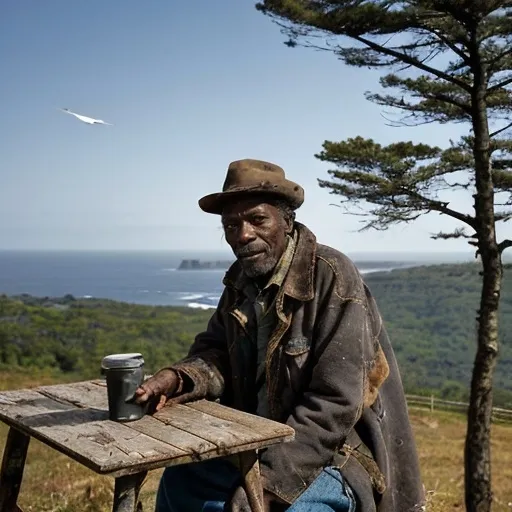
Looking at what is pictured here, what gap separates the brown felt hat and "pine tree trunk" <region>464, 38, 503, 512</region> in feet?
19.6

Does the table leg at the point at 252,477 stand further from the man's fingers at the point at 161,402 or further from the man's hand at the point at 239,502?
the man's fingers at the point at 161,402

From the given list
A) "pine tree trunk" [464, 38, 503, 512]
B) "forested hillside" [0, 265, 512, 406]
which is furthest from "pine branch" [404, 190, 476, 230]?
"forested hillside" [0, 265, 512, 406]

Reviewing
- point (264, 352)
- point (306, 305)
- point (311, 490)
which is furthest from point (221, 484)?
point (306, 305)

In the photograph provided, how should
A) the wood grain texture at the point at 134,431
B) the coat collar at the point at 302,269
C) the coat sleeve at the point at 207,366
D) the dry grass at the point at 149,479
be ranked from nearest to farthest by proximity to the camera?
the wood grain texture at the point at 134,431, the coat collar at the point at 302,269, the coat sleeve at the point at 207,366, the dry grass at the point at 149,479

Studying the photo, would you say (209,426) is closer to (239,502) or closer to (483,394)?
(239,502)

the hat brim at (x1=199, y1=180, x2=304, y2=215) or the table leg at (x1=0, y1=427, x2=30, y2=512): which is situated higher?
the hat brim at (x1=199, y1=180, x2=304, y2=215)

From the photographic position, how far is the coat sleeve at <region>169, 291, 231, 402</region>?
8.36 feet

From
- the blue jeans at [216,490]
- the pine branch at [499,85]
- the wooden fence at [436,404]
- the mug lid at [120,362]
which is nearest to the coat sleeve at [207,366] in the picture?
the blue jeans at [216,490]

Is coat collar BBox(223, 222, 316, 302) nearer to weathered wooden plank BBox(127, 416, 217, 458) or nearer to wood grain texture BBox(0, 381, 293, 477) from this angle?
wood grain texture BBox(0, 381, 293, 477)

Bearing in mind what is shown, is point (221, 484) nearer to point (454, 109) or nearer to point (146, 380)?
point (146, 380)

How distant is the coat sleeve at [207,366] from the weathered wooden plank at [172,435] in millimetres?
358

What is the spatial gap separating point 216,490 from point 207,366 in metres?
0.55

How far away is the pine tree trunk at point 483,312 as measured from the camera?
7.84 m

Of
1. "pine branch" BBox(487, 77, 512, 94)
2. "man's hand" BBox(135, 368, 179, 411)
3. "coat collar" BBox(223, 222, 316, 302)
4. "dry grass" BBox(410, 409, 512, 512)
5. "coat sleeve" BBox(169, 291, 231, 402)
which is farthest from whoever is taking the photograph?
"dry grass" BBox(410, 409, 512, 512)
